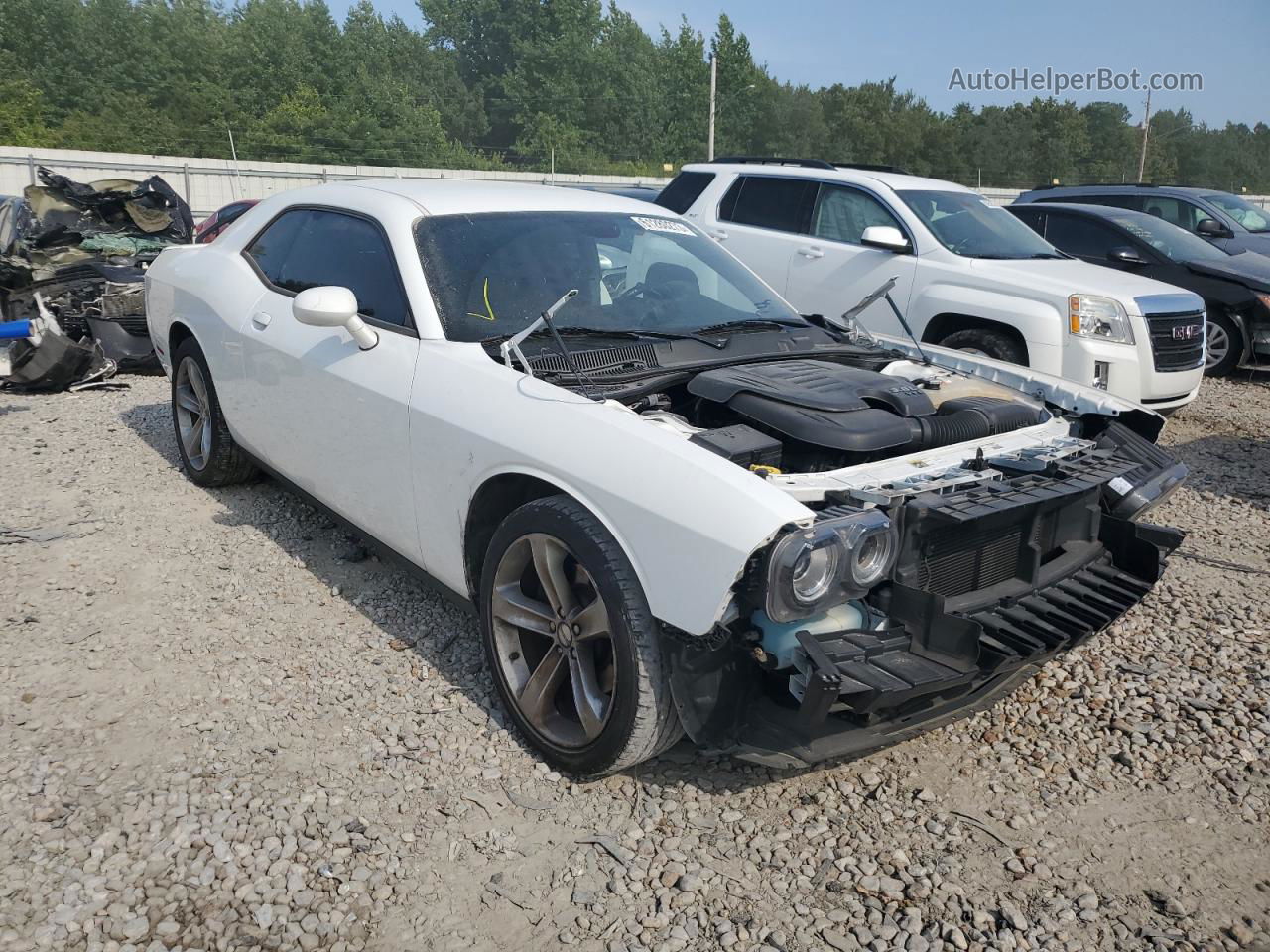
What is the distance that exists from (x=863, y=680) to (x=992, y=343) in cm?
501

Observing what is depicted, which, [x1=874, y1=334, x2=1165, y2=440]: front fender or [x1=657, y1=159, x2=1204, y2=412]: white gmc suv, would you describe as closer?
[x1=874, y1=334, x2=1165, y2=440]: front fender

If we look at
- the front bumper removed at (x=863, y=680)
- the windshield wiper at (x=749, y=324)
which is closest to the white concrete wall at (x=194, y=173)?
the windshield wiper at (x=749, y=324)

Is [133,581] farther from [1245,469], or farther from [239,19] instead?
[239,19]

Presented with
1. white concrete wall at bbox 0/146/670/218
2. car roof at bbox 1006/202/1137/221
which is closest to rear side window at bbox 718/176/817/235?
car roof at bbox 1006/202/1137/221

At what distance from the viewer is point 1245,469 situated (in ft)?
21.1

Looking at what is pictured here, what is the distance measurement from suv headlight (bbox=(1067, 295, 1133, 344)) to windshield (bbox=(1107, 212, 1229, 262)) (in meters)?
3.81

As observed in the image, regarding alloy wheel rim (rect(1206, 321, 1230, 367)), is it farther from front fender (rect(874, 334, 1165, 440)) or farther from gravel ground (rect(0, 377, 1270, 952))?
front fender (rect(874, 334, 1165, 440))

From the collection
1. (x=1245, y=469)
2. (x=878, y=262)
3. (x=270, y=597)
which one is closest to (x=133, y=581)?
(x=270, y=597)

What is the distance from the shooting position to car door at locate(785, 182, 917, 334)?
7.33 m

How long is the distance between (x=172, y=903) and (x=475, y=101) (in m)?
73.8

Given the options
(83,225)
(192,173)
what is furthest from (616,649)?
(192,173)

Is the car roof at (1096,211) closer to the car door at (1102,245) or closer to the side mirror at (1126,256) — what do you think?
→ the car door at (1102,245)

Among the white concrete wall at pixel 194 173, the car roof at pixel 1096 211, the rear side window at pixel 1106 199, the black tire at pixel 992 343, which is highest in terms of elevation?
the white concrete wall at pixel 194 173

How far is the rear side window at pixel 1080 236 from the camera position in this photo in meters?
10.1
